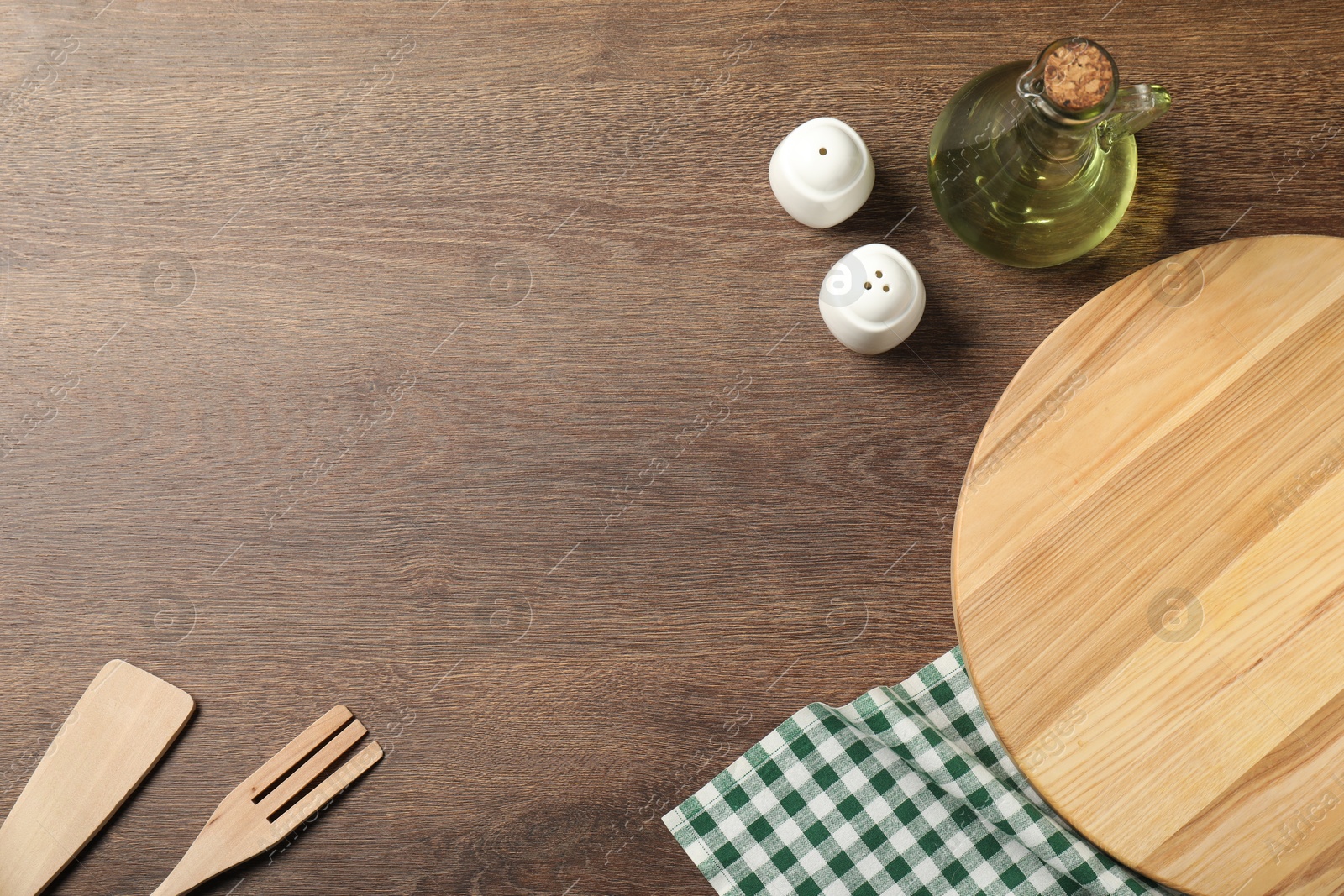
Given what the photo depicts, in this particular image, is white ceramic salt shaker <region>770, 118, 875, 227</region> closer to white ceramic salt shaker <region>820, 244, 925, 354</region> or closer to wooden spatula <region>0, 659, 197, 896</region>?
white ceramic salt shaker <region>820, 244, 925, 354</region>

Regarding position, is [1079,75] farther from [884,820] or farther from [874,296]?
[884,820]

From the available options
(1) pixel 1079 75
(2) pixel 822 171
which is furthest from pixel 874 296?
(1) pixel 1079 75

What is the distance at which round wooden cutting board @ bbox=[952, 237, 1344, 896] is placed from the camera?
0.68m

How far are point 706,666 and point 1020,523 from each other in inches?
14.4

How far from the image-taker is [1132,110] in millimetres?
752

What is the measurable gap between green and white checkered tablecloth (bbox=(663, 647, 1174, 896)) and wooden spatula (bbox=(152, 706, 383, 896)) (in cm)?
33

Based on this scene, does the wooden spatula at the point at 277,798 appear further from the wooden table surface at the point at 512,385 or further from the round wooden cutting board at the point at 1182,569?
the round wooden cutting board at the point at 1182,569

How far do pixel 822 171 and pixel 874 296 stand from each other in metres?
0.13

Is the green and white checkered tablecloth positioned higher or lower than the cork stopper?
lower

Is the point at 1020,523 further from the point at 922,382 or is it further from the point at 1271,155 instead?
the point at 1271,155

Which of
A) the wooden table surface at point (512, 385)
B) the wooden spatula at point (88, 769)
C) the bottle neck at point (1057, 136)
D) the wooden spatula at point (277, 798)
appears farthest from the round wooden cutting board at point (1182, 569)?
the wooden spatula at point (88, 769)

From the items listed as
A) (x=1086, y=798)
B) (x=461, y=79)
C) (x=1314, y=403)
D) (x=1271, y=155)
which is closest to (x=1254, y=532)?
(x=1314, y=403)

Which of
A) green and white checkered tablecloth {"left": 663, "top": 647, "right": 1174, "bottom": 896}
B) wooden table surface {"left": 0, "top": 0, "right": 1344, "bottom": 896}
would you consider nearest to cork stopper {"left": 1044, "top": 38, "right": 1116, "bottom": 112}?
wooden table surface {"left": 0, "top": 0, "right": 1344, "bottom": 896}

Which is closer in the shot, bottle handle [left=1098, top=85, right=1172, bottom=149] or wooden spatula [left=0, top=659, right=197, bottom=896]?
bottle handle [left=1098, top=85, right=1172, bottom=149]
